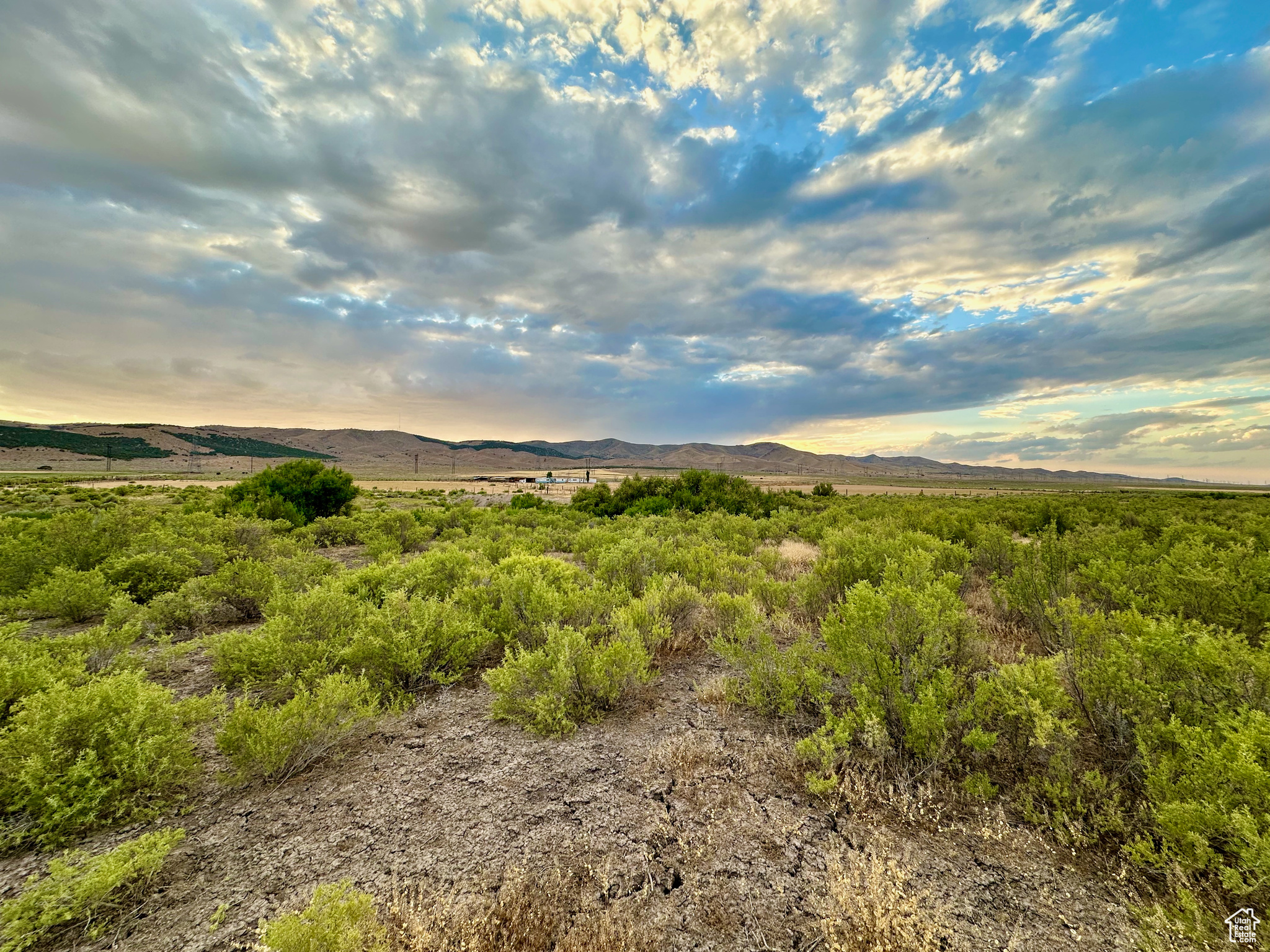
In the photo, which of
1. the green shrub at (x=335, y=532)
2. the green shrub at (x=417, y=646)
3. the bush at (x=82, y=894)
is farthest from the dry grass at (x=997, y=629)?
the green shrub at (x=335, y=532)

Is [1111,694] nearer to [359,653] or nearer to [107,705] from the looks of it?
[359,653]

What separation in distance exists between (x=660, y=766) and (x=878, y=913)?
1.73 m

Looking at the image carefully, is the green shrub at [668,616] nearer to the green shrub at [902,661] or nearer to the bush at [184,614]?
the green shrub at [902,661]

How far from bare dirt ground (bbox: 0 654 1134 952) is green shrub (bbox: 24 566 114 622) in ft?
15.7

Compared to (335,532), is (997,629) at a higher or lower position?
higher

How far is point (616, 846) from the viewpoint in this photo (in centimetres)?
309

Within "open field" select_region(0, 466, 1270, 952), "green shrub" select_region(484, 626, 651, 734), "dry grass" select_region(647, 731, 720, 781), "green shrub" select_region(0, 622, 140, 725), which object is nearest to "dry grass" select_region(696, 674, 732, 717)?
"open field" select_region(0, 466, 1270, 952)

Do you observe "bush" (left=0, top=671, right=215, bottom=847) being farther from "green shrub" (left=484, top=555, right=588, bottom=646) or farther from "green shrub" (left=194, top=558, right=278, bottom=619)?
"green shrub" (left=194, top=558, right=278, bottom=619)

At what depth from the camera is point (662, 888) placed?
280 cm

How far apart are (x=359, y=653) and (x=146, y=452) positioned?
8022 inches

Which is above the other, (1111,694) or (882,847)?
(1111,694)

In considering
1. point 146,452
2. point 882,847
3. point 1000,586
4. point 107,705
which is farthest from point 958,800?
point 146,452

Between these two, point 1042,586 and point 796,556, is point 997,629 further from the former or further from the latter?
point 796,556

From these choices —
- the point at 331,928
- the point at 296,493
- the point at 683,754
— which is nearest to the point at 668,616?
the point at 683,754
